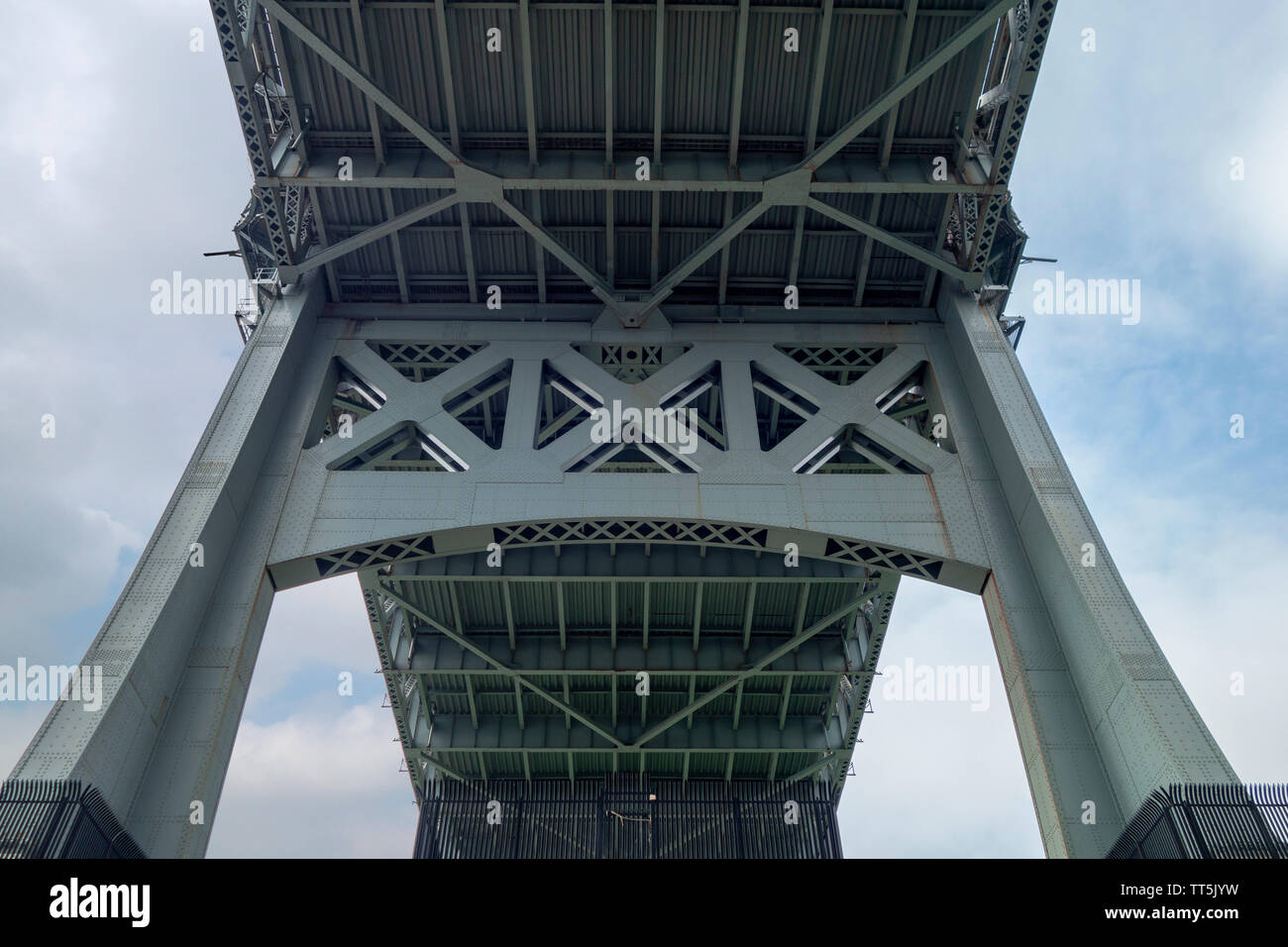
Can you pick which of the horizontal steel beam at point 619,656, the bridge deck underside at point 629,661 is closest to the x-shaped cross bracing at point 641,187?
the bridge deck underside at point 629,661

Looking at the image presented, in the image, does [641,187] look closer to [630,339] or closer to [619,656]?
[630,339]

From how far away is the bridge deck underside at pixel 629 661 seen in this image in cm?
1923

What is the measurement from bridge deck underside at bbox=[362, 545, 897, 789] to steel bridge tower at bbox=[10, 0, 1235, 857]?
3.64 meters

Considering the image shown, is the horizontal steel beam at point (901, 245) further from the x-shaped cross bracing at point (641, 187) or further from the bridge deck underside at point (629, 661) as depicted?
the bridge deck underside at point (629, 661)

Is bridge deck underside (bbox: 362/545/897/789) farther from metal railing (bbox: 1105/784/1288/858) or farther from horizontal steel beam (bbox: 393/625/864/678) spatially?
metal railing (bbox: 1105/784/1288/858)

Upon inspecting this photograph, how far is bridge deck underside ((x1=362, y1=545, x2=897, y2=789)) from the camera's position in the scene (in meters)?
19.2

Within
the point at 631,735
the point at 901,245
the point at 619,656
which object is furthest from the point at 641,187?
the point at 631,735

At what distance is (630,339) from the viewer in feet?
48.5

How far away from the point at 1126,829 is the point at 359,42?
13.3m

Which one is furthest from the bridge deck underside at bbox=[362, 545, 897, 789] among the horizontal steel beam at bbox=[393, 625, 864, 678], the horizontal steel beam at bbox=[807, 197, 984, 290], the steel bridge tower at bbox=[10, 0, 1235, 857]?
the horizontal steel beam at bbox=[807, 197, 984, 290]

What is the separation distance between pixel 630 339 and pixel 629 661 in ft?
29.2
